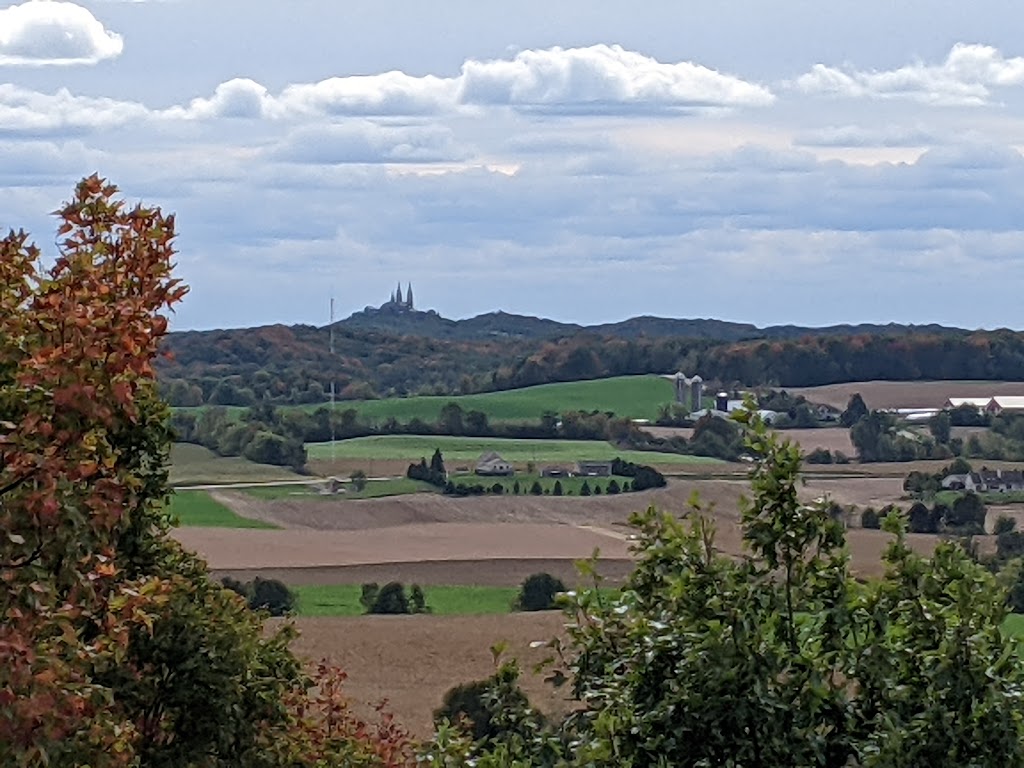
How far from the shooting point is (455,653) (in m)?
37.8

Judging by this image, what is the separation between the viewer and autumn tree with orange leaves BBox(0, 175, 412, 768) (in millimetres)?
6148

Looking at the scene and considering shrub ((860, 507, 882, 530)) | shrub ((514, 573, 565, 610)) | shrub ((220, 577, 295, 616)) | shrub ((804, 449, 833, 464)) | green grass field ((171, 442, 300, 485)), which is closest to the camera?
shrub ((860, 507, 882, 530))

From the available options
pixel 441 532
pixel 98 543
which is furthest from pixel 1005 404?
pixel 98 543

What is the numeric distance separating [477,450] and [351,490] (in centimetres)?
1533

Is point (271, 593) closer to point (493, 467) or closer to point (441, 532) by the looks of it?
point (441, 532)

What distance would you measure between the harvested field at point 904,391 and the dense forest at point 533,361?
1.53 m

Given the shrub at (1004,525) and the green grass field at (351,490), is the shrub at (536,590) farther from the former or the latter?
the green grass field at (351,490)

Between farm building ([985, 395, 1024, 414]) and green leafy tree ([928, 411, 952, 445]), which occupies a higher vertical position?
farm building ([985, 395, 1024, 414])

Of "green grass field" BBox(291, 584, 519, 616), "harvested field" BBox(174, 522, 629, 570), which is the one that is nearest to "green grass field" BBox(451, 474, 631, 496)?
"harvested field" BBox(174, 522, 629, 570)

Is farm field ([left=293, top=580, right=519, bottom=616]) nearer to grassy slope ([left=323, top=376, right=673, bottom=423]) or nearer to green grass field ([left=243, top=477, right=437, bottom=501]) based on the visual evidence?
green grass field ([left=243, top=477, right=437, bottom=501])

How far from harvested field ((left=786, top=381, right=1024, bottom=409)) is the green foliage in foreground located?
87726 mm

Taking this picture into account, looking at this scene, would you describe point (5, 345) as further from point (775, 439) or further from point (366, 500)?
point (366, 500)

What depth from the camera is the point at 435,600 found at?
49156mm

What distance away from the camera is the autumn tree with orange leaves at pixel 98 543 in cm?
615
